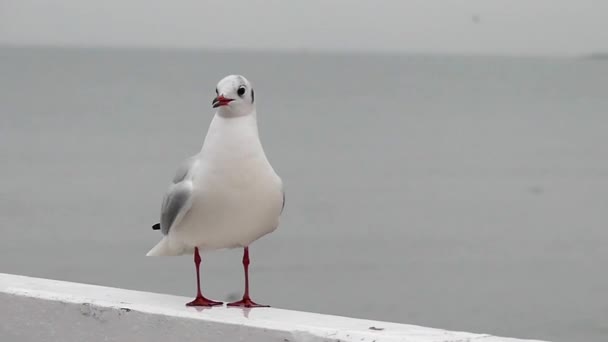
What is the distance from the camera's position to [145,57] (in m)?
189

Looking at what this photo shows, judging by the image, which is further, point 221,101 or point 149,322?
point 221,101

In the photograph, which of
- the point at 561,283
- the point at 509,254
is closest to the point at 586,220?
the point at 509,254

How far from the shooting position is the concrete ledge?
285 cm

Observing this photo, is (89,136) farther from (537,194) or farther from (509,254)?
(509,254)

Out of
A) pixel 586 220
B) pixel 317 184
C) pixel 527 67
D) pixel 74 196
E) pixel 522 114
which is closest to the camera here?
pixel 586 220

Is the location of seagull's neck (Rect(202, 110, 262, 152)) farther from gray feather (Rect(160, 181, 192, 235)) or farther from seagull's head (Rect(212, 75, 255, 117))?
gray feather (Rect(160, 181, 192, 235))

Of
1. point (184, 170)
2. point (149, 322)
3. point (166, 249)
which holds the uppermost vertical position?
point (184, 170)

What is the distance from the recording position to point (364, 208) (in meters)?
35.9

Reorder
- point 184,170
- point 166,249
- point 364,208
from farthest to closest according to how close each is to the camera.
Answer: point 364,208
point 166,249
point 184,170

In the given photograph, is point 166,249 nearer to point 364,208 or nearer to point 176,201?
point 176,201

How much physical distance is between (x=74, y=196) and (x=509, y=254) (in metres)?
13.9

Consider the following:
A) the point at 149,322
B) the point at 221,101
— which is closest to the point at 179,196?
the point at 221,101

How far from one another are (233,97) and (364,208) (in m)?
32.5

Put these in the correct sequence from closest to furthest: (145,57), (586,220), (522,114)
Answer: (586,220) < (522,114) < (145,57)
